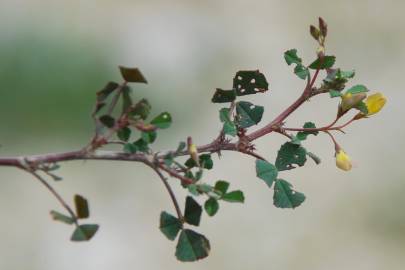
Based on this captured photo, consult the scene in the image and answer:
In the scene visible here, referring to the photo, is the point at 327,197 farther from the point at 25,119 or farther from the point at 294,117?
the point at 25,119

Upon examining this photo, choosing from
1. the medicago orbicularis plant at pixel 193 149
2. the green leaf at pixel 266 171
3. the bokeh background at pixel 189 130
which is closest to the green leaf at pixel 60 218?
the medicago orbicularis plant at pixel 193 149

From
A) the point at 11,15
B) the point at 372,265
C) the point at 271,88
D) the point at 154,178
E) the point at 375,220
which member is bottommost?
the point at 372,265

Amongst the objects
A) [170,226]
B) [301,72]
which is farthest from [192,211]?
[301,72]

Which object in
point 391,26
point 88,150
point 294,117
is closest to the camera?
point 88,150

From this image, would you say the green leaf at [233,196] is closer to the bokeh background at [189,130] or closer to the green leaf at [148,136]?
the green leaf at [148,136]

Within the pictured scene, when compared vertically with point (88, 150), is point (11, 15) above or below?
above

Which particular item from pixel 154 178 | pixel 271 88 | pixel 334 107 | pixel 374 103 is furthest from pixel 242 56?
pixel 374 103

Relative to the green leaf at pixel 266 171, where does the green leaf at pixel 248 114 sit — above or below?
above
